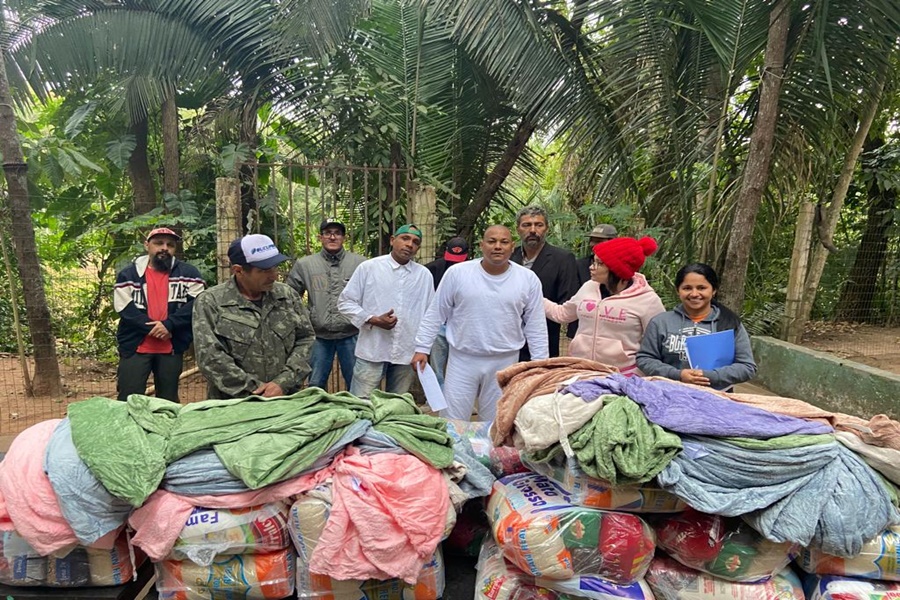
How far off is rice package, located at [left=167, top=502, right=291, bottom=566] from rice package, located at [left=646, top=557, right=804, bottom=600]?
1.28m

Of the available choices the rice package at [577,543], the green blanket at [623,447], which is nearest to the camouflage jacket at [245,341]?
the rice package at [577,543]

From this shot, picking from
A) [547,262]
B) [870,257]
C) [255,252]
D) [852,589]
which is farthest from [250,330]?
[870,257]

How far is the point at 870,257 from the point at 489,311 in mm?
9128

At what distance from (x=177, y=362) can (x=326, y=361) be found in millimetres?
1060

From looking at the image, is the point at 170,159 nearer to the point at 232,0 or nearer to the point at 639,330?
the point at 232,0

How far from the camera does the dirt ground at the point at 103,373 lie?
5348 mm

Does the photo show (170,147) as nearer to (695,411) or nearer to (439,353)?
(439,353)

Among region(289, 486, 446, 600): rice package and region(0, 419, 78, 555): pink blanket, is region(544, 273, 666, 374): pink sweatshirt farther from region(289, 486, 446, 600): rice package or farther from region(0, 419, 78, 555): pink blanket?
region(0, 419, 78, 555): pink blanket

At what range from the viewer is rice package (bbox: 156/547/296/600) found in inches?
74.2

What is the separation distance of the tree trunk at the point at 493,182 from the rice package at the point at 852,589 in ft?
19.4

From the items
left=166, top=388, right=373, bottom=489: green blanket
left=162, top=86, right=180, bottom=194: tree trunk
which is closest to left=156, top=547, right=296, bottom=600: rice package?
left=166, top=388, right=373, bottom=489: green blanket

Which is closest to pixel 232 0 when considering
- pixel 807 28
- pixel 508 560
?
pixel 807 28

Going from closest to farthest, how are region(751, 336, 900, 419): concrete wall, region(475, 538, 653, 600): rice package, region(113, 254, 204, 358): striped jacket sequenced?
region(475, 538, 653, 600): rice package
region(113, 254, 204, 358): striped jacket
region(751, 336, 900, 419): concrete wall

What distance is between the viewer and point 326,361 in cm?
437
